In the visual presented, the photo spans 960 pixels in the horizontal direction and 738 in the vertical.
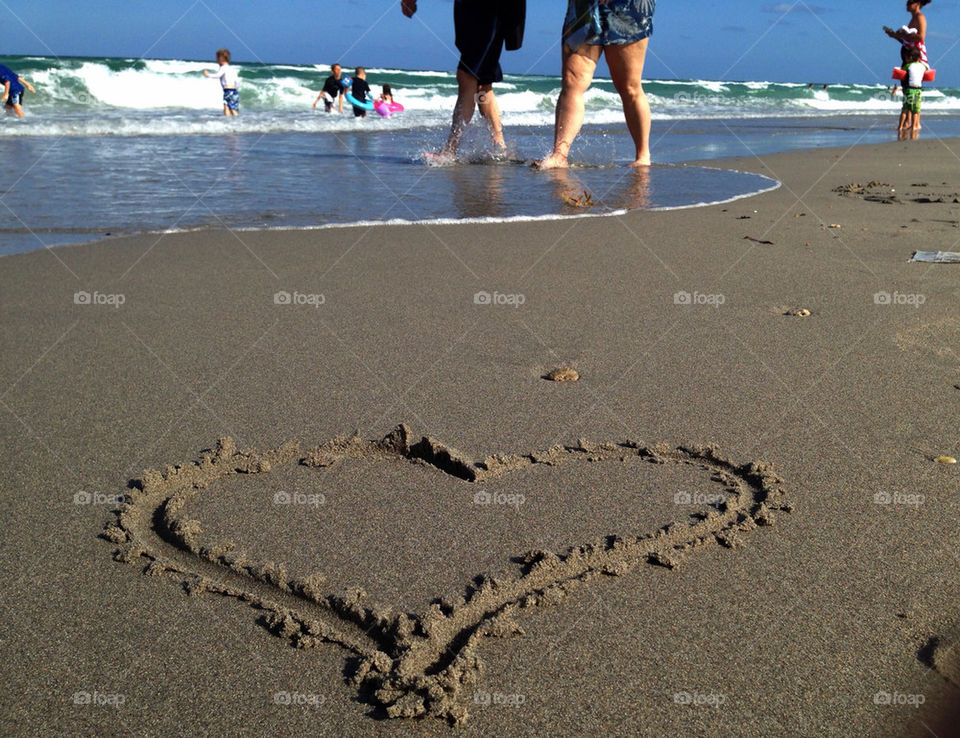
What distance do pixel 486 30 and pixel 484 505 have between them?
18.2 ft

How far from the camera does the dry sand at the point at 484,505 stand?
1.23 m

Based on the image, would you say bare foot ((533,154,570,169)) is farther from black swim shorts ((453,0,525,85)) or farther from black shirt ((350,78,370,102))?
black shirt ((350,78,370,102))

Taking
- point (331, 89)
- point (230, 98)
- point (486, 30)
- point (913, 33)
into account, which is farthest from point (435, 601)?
point (331, 89)

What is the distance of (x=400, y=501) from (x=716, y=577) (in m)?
0.61

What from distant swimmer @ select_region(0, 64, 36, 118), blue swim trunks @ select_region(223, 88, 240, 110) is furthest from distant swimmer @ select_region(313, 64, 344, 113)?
distant swimmer @ select_region(0, 64, 36, 118)

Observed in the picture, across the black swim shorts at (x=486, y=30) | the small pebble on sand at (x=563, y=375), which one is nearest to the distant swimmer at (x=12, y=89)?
the black swim shorts at (x=486, y=30)

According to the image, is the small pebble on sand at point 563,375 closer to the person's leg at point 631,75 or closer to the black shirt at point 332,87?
the person's leg at point 631,75

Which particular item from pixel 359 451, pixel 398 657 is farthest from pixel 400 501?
pixel 398 657

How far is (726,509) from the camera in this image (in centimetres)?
170

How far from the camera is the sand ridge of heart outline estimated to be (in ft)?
4.16

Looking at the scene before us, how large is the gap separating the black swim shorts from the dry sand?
12.2ft

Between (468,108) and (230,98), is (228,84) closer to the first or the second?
(230,98)

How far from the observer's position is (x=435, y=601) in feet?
4.68

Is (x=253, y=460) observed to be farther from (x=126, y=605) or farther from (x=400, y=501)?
(x=126, y=605)
